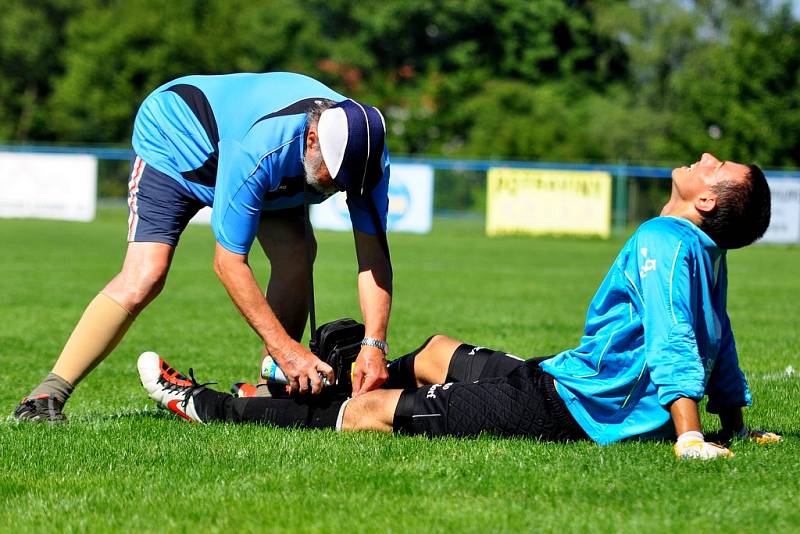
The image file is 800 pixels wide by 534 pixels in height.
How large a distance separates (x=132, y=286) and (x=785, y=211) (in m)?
24.1

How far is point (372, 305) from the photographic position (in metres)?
5.13

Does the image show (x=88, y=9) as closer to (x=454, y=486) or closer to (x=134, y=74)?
(x=134, y=74)

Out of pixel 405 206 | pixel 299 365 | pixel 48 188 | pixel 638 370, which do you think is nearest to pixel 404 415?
pixel 299 365

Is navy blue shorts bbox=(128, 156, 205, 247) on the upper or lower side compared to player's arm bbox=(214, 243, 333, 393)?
upper

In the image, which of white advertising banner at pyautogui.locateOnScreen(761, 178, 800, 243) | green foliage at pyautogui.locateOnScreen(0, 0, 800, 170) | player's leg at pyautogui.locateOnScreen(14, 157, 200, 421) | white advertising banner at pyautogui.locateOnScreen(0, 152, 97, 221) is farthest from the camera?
green foliage at pyautogui.locateOnScreen(0, 0, 800, 170)

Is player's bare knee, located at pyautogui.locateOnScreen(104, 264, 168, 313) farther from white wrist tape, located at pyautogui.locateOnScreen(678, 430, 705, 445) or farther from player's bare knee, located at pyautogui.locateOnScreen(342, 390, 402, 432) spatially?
white wrist tape, located at pyautogui.locateOnScreen(678, 430, 705, 445)

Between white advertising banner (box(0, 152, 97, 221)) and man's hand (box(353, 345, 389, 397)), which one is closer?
man's hand (box(353, 345, 389, 397))

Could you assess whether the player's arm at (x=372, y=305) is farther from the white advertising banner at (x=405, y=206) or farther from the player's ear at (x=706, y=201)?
the white advertising banner at (x=405, y=206)

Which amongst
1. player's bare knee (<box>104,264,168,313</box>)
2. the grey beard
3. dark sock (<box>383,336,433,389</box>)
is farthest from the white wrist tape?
player's bare knee (<box>104,264,168,313</box>)

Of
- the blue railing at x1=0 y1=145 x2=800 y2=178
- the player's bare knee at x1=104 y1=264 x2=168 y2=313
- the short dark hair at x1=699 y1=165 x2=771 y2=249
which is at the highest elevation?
the short dark hair at x1=699 y1=165 x2=771 y2=249

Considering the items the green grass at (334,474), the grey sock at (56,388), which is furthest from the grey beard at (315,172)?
the grey sock at (56,388)

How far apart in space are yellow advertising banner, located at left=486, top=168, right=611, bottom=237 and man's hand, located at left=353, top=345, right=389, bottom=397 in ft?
77.8

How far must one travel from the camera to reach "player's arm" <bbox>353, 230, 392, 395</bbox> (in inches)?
197

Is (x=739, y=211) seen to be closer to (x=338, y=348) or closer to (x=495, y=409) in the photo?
(x=495, y=409)
